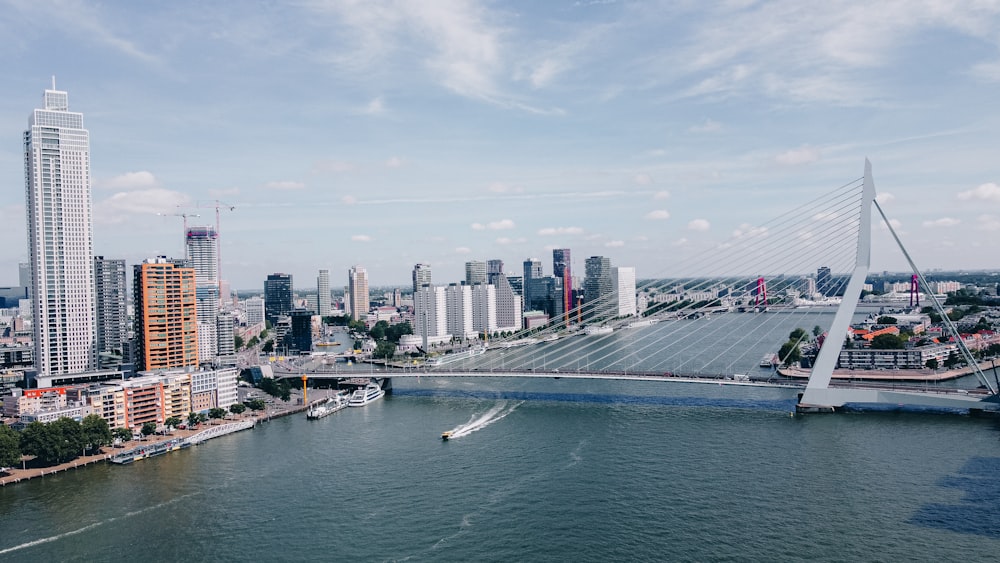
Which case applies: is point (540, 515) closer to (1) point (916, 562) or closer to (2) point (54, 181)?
(1) point (916, 562)

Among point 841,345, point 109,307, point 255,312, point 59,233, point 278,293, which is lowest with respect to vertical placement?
point 841,345

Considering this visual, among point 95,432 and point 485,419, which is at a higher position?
point 95,432

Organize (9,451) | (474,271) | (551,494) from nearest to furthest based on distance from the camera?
1. (551,494)
2. (9,451)
3. (474,271)

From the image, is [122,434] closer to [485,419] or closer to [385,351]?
[485,419]

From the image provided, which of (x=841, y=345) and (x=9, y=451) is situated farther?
(x=841, y=345)

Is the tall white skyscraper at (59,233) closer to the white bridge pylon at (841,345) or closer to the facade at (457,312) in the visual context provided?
the white bridge pylon at (841,345)

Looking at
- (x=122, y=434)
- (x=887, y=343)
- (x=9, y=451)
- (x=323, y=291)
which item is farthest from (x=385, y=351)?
(x=323, y=291)
